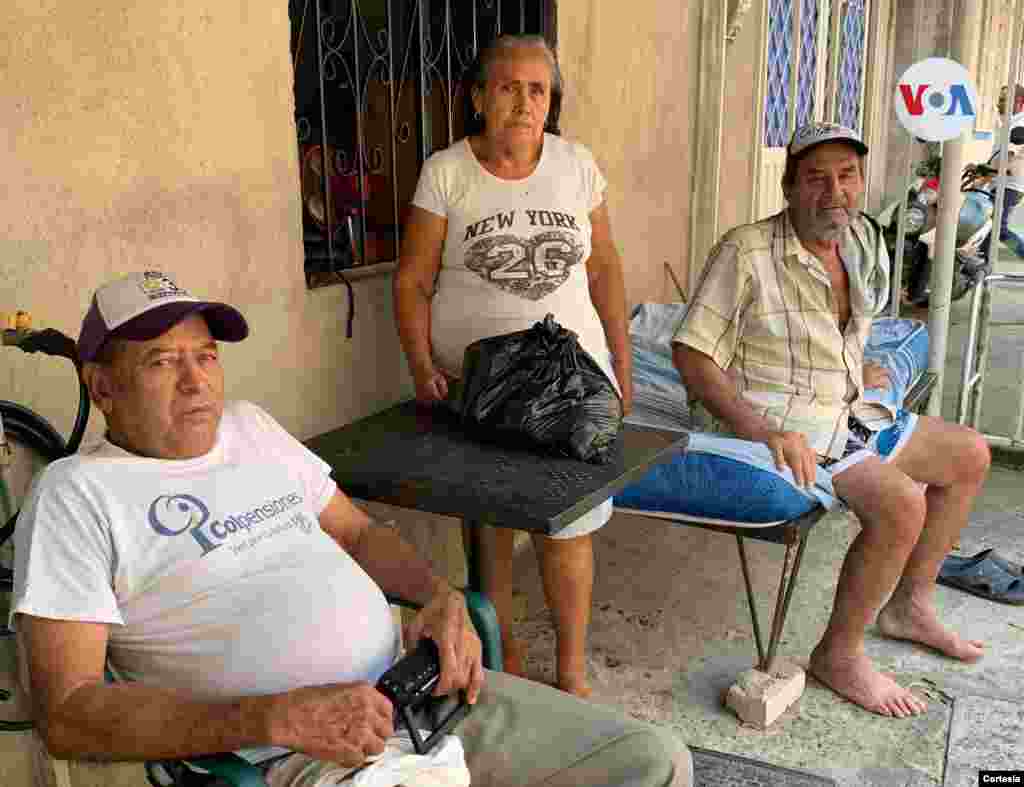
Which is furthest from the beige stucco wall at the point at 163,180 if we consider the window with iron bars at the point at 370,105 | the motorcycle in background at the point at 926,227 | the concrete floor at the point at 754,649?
the motorcycle in background at the point at 926,227

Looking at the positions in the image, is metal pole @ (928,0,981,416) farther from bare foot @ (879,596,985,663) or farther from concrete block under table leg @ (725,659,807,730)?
concrete block under table leg @ (725,659,807,730)

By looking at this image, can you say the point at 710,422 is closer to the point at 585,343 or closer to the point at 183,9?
the point at 585,343

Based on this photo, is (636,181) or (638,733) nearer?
(638,733)

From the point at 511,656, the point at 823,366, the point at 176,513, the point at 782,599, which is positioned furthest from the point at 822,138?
the point at 176,513

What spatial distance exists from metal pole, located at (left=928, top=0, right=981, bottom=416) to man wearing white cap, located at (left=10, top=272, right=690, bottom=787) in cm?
332

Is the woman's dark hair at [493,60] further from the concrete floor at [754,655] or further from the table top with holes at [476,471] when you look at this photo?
the concrete floor at [754,655]

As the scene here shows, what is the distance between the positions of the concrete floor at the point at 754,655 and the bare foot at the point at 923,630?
3cm

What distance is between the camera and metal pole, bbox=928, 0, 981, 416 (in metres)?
4.22

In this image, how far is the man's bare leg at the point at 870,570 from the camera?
2857mm

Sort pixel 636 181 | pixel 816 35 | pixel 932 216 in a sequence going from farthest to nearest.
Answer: pixel 932 216 < pixel 816 35 < pixel 636 181

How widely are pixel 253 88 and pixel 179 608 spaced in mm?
1427

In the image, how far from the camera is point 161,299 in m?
1.71

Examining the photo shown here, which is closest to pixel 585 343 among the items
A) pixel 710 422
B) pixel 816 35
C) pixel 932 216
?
pixel 710 422

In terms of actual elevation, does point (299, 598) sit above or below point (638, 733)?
above
